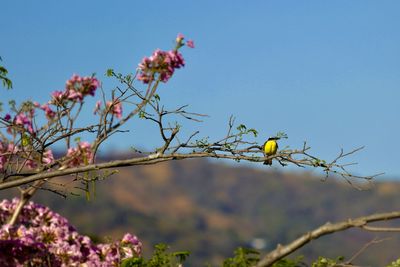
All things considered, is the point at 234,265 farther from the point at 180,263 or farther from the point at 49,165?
the point at 49,165

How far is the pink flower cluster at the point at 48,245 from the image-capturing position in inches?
459

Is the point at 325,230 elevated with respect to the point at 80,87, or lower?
lower

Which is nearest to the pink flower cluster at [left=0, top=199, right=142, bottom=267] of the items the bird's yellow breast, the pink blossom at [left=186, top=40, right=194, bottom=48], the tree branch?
the bird's yellow breast

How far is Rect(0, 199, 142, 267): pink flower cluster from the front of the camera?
1166 cm

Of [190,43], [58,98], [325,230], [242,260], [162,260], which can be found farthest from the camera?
[190,43]

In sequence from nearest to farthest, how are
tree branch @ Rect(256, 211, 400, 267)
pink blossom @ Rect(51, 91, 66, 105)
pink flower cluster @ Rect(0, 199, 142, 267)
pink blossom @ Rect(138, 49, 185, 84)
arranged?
tree branch @ Rect(256, 211, 400, 267), pink blossom @ Rect(51, 91, 66, 105), pink flower cluster @ Rect(0, 199, 142, 267), pink blossom @ Rect(138, 49, 185, 84)

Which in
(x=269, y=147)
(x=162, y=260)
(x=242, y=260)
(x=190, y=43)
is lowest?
(x=242, y=260)

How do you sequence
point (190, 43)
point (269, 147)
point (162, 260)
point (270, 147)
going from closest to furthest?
1. point (269, 147)
2. point (270, 147)
3. point (162, 260)
4. point (190, 43)

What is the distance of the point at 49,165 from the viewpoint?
9406mm

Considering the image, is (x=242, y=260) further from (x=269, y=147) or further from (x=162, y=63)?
(x=162, y=63)

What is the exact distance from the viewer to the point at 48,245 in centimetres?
1309

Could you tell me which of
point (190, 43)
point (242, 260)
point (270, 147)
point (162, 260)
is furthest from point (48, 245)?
point (190, 43)

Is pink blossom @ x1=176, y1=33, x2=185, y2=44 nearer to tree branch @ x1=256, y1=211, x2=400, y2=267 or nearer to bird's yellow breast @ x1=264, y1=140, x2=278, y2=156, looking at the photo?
bird's yellow breast @ x1=264, y1=140, x2=278, y2=156

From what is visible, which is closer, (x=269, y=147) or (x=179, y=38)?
(x=269, y=147)
